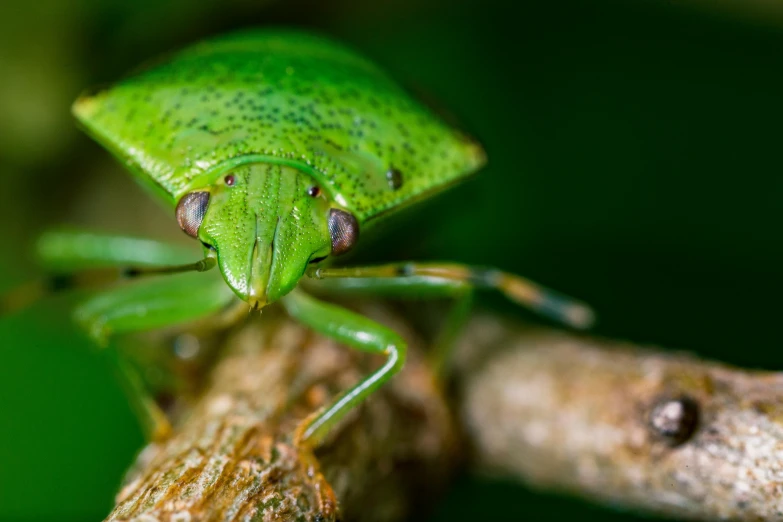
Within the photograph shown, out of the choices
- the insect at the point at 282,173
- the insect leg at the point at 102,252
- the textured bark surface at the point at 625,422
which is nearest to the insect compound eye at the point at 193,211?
the insect at the point at 282,173

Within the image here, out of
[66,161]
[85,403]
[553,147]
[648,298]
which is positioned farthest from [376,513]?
[66,161]

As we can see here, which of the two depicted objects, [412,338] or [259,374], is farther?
[412,338]

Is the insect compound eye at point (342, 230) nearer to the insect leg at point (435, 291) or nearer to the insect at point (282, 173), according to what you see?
the insect at point (282, 173)

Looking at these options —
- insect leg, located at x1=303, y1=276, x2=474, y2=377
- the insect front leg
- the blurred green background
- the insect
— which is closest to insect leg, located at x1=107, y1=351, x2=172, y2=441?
the insect front leg

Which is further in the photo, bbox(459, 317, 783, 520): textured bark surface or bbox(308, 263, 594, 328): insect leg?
bbox(308, 263, 594, 328): insect leg

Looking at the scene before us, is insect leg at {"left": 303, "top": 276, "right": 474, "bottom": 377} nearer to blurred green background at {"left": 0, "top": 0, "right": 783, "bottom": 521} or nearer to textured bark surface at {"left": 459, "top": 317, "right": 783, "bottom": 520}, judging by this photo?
textured bark surface at {"left": 459, "top": 317, "right": 783, "bottom": 520}

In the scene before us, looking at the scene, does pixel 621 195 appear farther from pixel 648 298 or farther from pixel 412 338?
pixel 412 338
